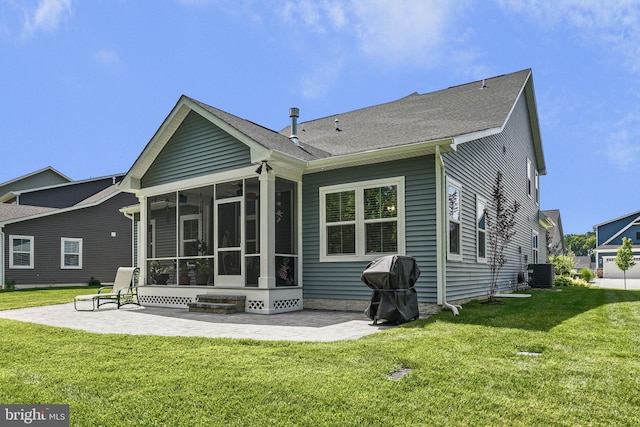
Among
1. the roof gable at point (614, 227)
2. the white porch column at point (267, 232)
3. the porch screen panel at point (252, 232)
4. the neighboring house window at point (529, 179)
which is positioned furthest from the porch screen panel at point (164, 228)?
the roof gable at point (614, 227)

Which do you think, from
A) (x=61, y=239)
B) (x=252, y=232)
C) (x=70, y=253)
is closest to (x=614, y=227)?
(x=252, y=232)

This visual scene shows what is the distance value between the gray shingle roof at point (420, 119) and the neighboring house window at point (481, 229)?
196cm

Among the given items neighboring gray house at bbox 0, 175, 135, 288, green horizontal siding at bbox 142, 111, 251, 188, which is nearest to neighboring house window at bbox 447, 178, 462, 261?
green horizontal siding at bbox 142, 111, 251, 188

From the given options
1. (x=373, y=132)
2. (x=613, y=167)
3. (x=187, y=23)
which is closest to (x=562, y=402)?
(x=373, y=132)

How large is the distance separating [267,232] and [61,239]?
54.6 ft

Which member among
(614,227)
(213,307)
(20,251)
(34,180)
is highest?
(34,180)

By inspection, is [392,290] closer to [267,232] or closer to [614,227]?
[267,232]

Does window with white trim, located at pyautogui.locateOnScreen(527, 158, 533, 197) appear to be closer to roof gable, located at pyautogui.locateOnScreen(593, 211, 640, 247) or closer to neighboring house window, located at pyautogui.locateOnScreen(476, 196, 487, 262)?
neighboring house window, located at pyautogui.locateOnScreen(476, 196, 487, 262)

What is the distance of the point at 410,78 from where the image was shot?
57.9ft

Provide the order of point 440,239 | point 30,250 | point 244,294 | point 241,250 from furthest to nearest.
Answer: point 30,250 → point 241,250 → point 244,294 → point 440,239

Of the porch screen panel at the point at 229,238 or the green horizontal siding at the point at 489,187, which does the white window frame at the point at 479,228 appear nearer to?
the green horizontal siding at the point at 489,187

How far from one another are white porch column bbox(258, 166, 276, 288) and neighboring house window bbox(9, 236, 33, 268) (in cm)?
1605

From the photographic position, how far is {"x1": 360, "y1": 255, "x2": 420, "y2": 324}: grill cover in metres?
7.14

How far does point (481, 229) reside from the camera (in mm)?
11203
